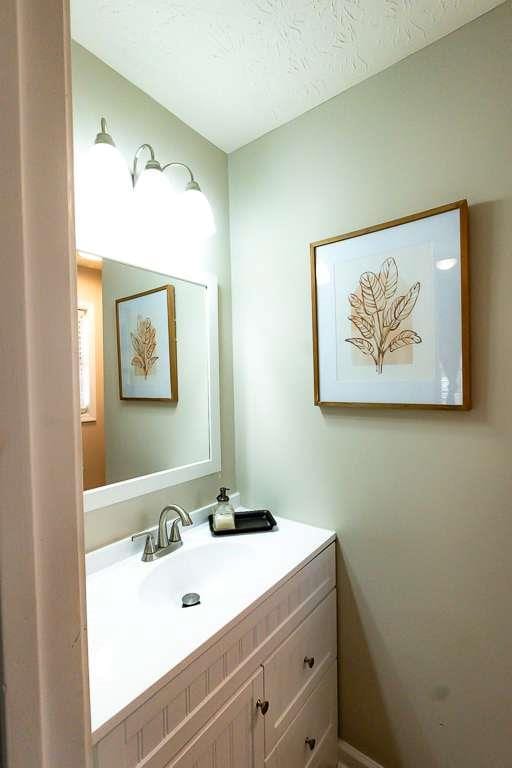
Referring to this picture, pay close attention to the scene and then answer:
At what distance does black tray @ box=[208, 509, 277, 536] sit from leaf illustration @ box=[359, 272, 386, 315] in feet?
2.80

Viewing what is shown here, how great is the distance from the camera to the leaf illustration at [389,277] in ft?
3.73

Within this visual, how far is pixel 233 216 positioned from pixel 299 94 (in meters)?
0.49

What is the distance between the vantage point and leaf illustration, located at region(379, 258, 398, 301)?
3.73 feet

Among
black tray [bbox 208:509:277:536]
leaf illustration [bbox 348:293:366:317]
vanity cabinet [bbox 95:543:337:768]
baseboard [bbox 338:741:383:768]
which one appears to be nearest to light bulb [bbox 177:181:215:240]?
leaf illustration [bbox 348:293:366:317]

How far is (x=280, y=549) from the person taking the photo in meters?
1.19

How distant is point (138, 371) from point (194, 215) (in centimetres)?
61

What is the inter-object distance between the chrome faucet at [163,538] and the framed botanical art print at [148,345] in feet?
1.34

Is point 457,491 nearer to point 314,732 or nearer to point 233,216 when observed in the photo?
point 314,732

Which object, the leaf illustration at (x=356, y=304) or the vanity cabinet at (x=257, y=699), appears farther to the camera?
the leaf illustration at (x=356, y=304)

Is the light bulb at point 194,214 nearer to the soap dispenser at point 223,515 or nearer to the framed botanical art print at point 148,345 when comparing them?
the framed botanical art print at point 148,345

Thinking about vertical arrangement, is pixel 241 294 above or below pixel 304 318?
above

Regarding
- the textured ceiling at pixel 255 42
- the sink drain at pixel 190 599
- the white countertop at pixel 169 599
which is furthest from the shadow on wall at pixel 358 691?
the textured ceiling at pixel 255 42

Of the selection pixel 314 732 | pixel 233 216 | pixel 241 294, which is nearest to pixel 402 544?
pixel 314 732

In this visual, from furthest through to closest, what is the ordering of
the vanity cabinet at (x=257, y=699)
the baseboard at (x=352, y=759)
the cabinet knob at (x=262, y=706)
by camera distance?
the baseboard at (x=352, y=759)
the cabinet knob at (x=262, y=706)
the vanity cabinet at (x=257, y=699)
